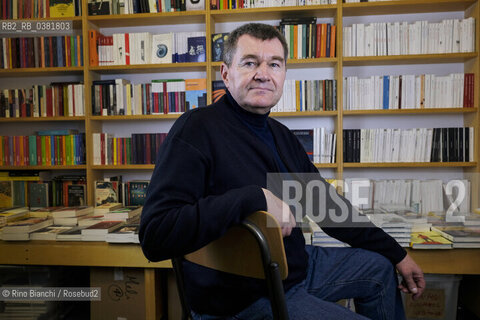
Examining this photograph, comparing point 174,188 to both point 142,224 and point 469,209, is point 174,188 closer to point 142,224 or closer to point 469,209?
point 142,224

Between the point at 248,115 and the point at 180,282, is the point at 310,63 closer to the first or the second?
the point at 248,115

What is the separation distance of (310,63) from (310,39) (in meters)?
0.18

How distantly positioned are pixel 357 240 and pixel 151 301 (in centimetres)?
131

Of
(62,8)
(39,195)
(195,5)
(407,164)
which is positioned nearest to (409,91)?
(407,164)

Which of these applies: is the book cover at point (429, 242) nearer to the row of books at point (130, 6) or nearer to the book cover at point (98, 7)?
the row of books at point (130, 6)

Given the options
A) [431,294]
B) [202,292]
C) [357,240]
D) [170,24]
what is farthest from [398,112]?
[202,292]

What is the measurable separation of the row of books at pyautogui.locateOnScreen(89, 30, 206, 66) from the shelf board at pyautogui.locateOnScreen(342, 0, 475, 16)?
1.15 metres

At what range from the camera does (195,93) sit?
2723 millimetres

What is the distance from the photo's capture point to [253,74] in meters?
1.20

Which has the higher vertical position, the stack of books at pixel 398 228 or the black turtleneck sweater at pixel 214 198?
the black turtleneck sweater at pixel 214 198

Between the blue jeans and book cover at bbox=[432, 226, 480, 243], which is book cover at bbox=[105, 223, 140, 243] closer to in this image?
the blue jeans

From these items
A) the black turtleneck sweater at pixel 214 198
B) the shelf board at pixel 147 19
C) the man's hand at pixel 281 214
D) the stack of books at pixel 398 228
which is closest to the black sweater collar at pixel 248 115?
the black turtleneck sweater at pixel 214 198

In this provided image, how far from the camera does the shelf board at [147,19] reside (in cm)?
266

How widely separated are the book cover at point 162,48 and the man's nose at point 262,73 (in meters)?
1.69
